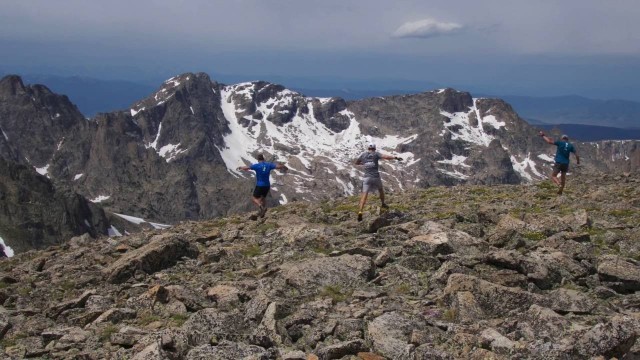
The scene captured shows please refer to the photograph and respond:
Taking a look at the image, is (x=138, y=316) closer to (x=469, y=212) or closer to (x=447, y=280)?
(x=447, y=280)

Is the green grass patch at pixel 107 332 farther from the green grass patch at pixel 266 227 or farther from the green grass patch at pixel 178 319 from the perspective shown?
the green grass patch at pixel 266 227

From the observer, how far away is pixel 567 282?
16703 millimetres

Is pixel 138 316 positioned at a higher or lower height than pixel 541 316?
lower

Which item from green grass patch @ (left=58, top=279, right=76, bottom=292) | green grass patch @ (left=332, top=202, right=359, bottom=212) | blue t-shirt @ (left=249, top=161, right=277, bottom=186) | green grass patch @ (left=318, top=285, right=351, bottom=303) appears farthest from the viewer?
green grass patch @ (left=332, top=202, right=359, bottom=212)

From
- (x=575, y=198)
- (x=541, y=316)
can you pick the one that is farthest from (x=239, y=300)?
(x=575, y=198)

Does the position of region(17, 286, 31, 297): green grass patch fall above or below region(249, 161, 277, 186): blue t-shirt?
below

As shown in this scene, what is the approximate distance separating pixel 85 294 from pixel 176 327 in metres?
4.86

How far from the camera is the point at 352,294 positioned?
1566 centimetres

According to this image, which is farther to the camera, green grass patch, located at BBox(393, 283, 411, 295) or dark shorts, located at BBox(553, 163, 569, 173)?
dark shorts, located at BBox(553, 163, 569, 173)

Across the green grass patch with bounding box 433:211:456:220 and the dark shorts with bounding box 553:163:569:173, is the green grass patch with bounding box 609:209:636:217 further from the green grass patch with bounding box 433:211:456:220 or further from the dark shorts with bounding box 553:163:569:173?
the dark shorts with bounding box 553:163:569:173

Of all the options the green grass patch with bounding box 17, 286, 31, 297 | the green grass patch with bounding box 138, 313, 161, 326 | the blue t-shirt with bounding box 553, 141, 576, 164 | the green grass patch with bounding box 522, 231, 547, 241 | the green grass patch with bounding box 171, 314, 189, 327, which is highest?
the blue t-shirt with bounding box 553, 141, 576, 164

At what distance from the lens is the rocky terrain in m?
12.2

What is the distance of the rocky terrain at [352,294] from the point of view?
12188 mm

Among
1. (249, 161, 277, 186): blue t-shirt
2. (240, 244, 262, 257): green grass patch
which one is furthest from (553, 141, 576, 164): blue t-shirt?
(240, 244, 262, 257): green grass patch
